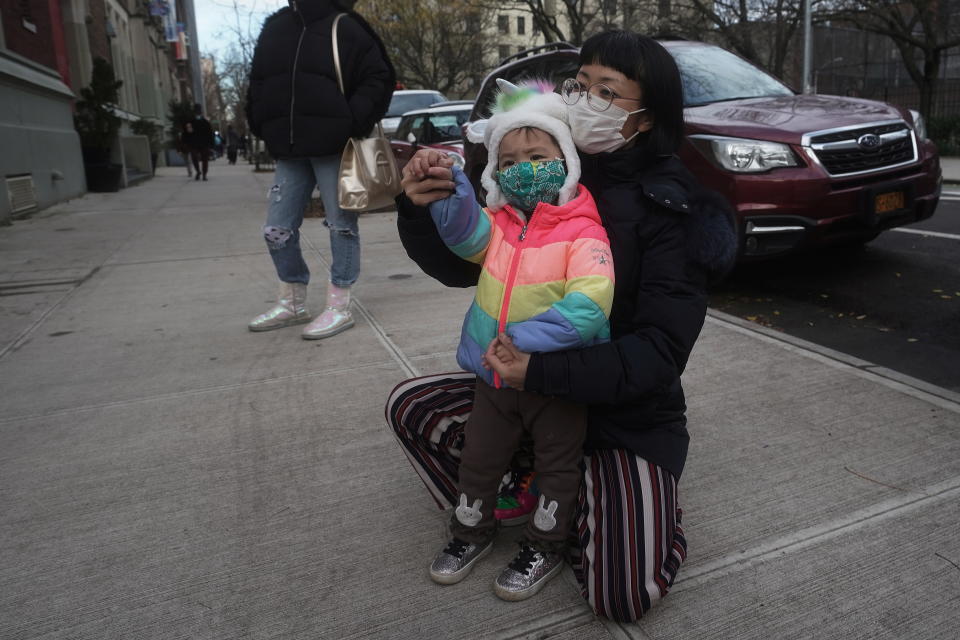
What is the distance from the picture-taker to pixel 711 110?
16.6 ft

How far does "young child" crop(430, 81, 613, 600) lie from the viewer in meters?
1.80

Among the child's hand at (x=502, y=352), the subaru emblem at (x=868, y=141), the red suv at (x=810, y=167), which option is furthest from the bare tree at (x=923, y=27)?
the child's hand at (x=502, y=352)

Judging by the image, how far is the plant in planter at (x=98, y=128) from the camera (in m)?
13.8

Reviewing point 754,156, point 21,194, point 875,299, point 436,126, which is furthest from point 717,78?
point 21,194

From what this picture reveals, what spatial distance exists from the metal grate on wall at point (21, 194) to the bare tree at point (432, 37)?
22374 millimetres

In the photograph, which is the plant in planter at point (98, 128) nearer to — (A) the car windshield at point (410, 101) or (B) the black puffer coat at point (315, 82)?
(A) the car windshield at point (410, 101)

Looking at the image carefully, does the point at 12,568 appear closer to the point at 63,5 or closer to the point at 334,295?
the point at 334,295

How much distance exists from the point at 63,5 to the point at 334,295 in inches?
678

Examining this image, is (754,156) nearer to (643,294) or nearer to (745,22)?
(643,294)

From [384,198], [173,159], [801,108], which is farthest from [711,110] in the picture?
[173,159]

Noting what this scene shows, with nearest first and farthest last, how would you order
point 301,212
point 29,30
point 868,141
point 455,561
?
point 455,561
point 301,212
point 868,141
point 29,30

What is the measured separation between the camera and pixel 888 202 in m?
4.79

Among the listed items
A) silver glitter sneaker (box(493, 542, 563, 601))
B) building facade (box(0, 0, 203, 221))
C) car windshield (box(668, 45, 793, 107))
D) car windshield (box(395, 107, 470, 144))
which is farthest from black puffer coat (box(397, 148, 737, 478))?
car windshield (box(395, 107, 470, 144))

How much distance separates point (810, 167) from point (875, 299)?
101 centimetres
